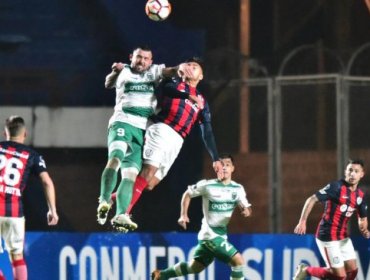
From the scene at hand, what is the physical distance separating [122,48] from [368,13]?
2872 millimetres

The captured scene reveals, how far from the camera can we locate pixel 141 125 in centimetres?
1238

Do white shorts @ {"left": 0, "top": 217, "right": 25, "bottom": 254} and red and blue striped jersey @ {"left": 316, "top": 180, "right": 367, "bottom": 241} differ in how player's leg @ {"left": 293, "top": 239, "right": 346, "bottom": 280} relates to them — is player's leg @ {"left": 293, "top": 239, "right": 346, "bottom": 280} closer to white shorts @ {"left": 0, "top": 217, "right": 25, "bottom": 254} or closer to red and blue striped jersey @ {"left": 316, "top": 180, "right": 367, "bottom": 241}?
red and blue striped jersey @ {"left": 316, "top": 180, "right": 367, "bottom": 241}

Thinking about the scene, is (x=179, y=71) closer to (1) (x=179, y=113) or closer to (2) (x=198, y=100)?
(2) (x=198, y=100)

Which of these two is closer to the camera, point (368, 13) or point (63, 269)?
point (63, 269)


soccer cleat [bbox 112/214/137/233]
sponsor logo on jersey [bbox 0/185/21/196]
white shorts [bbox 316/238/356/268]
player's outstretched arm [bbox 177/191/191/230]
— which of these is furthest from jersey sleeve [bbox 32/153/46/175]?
white shorts [bbox 316/238/356/268]

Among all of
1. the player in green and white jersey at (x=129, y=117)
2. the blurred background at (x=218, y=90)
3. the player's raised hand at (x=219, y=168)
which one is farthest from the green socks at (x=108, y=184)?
the blurred background at (x=218, y=90)

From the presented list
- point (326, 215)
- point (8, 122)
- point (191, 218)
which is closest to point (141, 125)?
point (8, 122)

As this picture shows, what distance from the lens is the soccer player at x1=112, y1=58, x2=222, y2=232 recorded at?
12.6 m

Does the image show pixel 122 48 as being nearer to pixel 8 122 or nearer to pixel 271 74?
pixel 271 74

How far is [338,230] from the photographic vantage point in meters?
14.3

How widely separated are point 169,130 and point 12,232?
1702mm

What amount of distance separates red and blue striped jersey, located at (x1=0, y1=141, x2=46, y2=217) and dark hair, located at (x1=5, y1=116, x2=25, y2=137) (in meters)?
0.17

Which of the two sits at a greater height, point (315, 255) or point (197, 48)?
point (197, 48)

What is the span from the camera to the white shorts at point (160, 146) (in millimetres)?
12609
